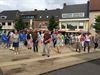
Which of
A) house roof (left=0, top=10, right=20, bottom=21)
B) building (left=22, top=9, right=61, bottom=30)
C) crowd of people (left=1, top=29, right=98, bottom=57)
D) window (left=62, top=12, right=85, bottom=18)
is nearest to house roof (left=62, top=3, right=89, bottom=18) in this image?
window (left=62, top=12, right=85, bottom=18)

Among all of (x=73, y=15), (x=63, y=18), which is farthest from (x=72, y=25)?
(x=63, y=18)

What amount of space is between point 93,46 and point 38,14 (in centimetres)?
6485

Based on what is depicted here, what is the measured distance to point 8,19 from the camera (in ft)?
331

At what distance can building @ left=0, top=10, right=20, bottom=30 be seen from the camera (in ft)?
327

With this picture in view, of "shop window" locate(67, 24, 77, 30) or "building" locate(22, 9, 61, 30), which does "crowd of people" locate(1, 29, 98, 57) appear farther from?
"building" locate(22, 9, 61, 30)

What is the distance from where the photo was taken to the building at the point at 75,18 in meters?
80.0

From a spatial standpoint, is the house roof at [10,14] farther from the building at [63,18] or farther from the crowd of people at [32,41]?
the crowd of people at [32,41]

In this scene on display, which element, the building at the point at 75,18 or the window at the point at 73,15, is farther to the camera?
the window at the point at 73,15

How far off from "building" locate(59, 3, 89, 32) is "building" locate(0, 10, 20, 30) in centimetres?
2147

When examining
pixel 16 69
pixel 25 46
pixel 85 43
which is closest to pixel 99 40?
pixel 85 43

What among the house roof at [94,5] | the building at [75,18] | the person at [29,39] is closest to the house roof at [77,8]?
the building at [75,18]

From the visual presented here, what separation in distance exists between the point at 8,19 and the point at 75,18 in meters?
28.5

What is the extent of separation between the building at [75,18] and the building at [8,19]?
70.4 ft

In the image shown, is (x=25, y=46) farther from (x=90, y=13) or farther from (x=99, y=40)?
(x=90, y=13)
